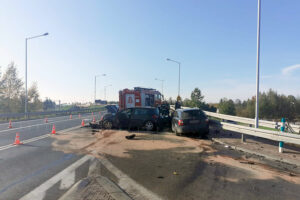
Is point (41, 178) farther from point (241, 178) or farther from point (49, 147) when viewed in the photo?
point (241, 178)

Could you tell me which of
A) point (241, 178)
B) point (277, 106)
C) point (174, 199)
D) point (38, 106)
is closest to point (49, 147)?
point (174, 199)

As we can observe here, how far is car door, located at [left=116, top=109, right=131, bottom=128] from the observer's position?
43.3 ft

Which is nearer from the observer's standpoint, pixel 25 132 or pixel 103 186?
pixel 103 186

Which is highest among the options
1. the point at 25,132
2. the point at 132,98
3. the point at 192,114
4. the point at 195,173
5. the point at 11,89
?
the point at 11,89

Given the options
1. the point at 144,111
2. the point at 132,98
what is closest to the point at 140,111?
the point at 144,111

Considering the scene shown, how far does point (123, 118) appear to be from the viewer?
43.6 feet

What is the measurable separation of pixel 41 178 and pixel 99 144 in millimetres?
4099

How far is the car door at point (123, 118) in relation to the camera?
13203 mm

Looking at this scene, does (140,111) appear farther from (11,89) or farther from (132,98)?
(11,89)

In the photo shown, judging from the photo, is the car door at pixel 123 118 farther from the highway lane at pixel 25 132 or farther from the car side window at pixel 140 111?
the highway lane at pixel 25 132

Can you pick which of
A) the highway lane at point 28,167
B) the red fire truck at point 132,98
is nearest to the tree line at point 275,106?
the red fire truck at point 132,98

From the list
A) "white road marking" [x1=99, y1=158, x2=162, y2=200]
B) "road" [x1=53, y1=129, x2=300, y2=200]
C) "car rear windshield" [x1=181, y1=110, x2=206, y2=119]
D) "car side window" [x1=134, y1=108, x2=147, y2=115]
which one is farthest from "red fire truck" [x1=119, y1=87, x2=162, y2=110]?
"white road marking" [x1=99, y1=158, x2=162, y2=200]

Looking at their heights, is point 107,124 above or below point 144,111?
below

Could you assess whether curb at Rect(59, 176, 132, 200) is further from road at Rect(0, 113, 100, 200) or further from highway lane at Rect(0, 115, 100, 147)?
highway lane at Rect(0, 115, 100, 147)
